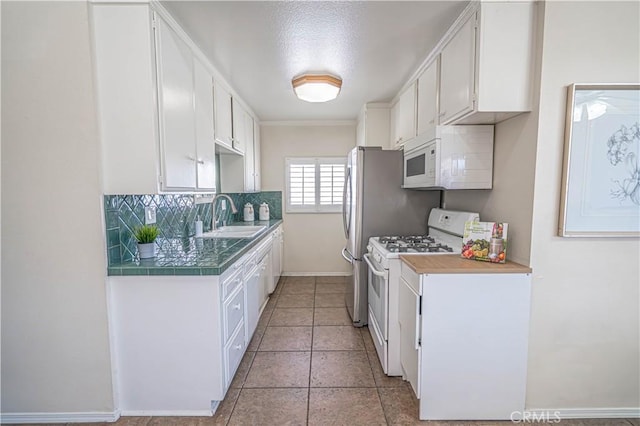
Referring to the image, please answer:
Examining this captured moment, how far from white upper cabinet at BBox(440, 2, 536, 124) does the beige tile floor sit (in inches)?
69.0

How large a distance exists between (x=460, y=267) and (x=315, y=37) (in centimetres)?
169

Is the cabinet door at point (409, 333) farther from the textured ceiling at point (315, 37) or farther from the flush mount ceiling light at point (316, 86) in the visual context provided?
the flush mount ceiling light at point (316, 86)

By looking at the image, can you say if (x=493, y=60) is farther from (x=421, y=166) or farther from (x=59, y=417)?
(x=59, y=417)

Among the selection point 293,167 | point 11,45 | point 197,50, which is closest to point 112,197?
point 11,45

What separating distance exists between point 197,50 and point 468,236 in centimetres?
221

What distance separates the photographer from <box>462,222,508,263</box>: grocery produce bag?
158 cm

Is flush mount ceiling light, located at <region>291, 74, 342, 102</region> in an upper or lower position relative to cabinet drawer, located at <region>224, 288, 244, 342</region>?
upper

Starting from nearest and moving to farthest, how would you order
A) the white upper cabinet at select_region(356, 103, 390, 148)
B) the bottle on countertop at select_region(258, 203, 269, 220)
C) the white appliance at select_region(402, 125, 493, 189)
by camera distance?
the white appliance at select_region(402, 125, 493, 189) → the white upper cabinet at select_region(356, 103, 390, 148) → the bottle on countertop at select_region(258, 203, 269, 220)

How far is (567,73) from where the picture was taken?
1.43m

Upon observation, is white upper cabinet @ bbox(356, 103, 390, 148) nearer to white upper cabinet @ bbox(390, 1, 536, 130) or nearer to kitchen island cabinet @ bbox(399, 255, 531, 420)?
white upper cabinet @ bbox(390, 1, 536, 130)

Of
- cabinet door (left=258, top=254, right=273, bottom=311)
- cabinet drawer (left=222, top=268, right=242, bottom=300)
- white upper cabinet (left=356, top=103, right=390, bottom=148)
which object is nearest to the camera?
cabinet drawer (left=222, top=268, right=242, bottom=300)

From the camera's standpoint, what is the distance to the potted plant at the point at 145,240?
1679mm

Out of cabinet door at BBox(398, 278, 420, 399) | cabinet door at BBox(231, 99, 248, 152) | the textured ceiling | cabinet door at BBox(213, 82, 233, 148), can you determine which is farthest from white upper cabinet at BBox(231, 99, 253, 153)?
cabinet door at BBox(398, 278, 420, 399)

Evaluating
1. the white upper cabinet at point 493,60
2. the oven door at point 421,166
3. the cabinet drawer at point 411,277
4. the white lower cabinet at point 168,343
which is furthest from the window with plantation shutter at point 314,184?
the white lower cabinet at point 168,343
